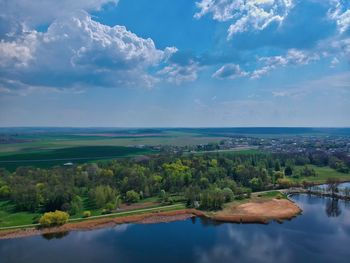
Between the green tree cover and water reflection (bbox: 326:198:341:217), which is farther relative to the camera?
the green tree cover

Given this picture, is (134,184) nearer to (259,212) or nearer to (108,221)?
(108,221)

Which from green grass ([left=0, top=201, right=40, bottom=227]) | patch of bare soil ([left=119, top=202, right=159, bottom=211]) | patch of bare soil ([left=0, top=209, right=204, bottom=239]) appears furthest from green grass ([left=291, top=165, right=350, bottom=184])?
green grass ([left=0, top=201, right=40, bottom=227])

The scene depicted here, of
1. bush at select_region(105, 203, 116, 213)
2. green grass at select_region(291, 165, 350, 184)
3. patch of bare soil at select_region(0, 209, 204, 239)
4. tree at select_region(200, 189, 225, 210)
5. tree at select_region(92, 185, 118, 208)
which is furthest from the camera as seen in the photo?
green grass at select_region(291, 165, 350, 184)

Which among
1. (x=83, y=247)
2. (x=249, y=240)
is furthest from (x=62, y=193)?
(x=249, y=240)

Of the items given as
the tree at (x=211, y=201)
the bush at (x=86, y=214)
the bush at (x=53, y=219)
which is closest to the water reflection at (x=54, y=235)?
the bush at (x=53, y=219)

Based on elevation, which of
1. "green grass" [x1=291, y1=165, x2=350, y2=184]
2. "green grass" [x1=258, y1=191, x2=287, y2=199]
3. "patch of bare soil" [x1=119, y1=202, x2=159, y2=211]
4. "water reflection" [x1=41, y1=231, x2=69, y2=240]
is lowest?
"water reflection" [x1=41, y1=231, x2=69, y2=240]

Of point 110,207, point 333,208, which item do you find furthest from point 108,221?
point 333,208

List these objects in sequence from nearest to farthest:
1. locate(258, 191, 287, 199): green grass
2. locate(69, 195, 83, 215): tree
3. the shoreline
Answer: the shoreline < locate(69, 195, 83, 215): tree < locate(258, 191, 287, 199): green grass

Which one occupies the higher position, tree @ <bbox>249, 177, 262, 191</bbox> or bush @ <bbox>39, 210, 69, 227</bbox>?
tree @ <bbox>249, 177, 262, 191</bbox>

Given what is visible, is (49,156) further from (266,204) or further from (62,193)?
(266,204)

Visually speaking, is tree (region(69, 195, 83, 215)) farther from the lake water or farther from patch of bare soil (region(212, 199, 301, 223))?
patch of bare soil (region(212, 199, 301, 223))
